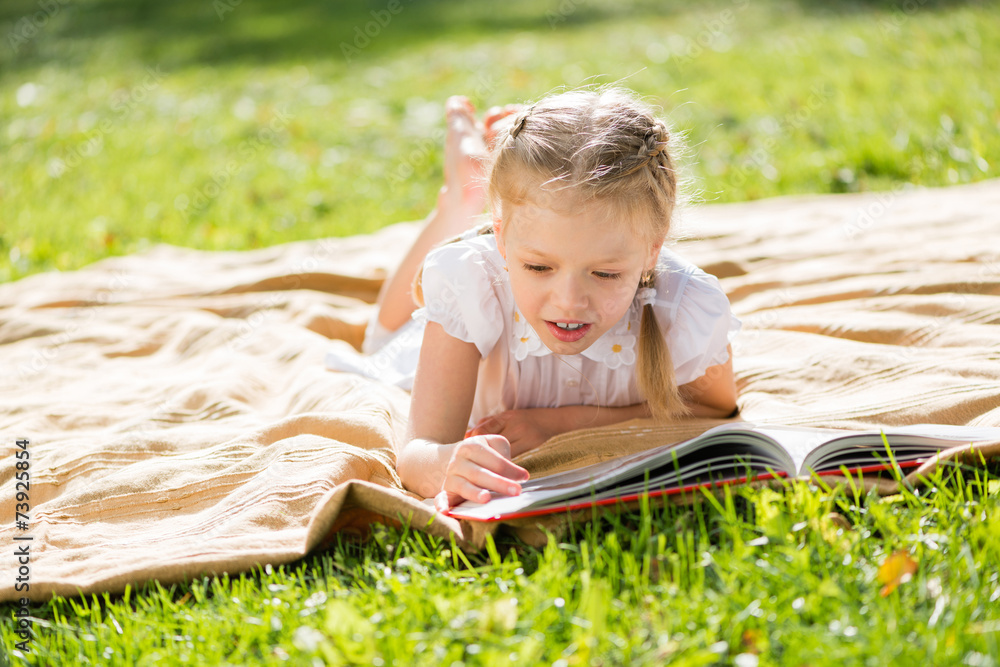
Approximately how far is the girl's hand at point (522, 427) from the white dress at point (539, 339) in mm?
83

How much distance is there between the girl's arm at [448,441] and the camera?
181cm

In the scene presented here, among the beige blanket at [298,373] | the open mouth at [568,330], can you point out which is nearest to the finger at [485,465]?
the beige blanket at [298,373]

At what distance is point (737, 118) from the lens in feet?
20.7

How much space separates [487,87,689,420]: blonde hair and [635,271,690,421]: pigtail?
23cm

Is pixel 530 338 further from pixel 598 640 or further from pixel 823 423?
pixel 598 640

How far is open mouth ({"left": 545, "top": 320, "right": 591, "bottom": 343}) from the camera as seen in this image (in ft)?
6.43

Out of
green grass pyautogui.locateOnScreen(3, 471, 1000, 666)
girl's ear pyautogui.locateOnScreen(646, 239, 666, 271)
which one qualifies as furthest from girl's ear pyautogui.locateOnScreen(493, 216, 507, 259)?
green grass pyautogui.locateOnScreen(3, 471, 1000, 666)

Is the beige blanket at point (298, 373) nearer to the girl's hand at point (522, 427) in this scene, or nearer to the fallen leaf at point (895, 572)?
the girl's hand at point (522, 427)

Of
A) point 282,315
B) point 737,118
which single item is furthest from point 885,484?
point 737,118

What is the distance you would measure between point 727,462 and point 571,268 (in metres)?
0.52

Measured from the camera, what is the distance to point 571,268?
1867 millimetres

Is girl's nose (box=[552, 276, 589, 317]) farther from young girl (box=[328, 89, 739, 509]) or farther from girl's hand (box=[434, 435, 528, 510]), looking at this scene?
girl's hand (box=[434, 435, 528, 510])

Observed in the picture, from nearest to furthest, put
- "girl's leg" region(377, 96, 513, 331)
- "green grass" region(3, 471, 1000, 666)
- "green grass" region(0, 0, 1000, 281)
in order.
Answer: "green grass" region(3, 471, 1000, 666), "girl's leg" region(377, 96, 513, 331), "green grass" region(0, 0, 1000, 281)

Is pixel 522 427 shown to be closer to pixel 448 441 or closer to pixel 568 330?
pixel 448 441
